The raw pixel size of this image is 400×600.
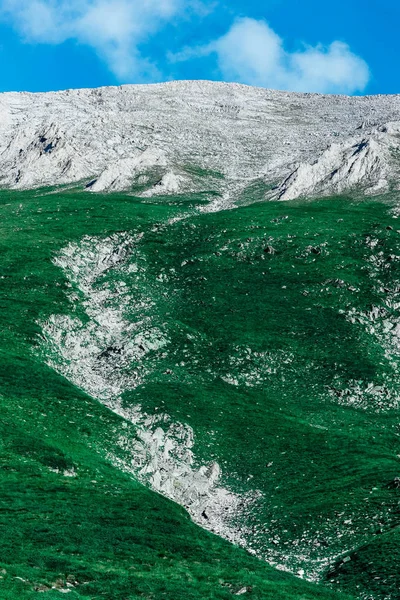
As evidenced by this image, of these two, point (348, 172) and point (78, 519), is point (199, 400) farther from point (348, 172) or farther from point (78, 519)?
point (348, 172)

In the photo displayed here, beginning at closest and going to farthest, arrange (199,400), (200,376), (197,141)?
1. (199,400)
2. (200,376)
3. (197,141)

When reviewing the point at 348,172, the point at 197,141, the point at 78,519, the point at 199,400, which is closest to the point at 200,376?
the point at 199,400

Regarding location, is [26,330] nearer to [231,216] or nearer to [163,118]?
[231,216]

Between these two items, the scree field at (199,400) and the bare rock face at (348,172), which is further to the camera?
the bare rock face at (348,172)

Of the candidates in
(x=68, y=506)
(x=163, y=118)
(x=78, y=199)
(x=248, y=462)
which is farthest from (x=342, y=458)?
(x=163, y=118)

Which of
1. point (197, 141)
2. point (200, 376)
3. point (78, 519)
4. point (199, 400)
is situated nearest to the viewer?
point (78, 519)

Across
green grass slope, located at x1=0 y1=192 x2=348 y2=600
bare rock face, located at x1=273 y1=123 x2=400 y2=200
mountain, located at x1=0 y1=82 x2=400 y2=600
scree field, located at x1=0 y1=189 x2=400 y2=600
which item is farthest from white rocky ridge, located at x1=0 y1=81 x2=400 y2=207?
green grass slope, located at x1=0 y1=192 x2=348 y2=600

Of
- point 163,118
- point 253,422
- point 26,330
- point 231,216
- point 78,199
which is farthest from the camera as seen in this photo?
point 163,118

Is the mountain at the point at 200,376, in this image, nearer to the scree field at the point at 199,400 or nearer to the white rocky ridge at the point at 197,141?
the scree field at the point at 199,400

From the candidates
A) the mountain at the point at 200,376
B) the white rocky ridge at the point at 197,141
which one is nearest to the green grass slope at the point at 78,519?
the mountain at the point at 200,376
